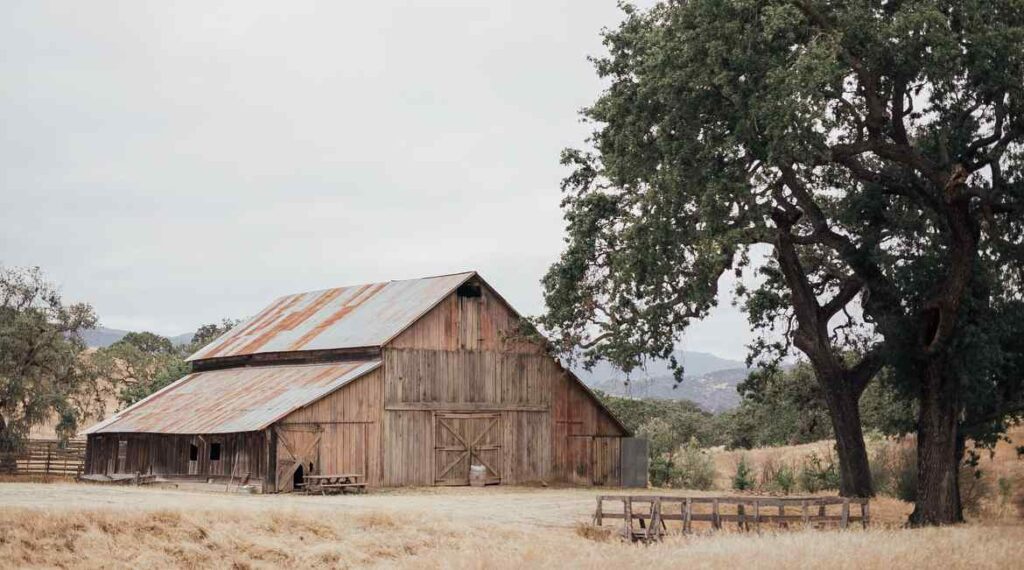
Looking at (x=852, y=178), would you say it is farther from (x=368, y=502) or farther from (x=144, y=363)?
(x=144, y=363)

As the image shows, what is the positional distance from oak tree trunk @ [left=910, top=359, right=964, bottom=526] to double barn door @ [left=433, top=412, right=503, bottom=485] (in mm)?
18843

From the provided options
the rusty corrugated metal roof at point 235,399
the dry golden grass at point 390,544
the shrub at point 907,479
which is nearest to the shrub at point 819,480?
the shrub at point 907,479

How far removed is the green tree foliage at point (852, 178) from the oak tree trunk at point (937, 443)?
54 millimetres

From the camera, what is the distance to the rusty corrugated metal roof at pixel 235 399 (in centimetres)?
4550

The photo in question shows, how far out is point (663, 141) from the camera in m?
32.8

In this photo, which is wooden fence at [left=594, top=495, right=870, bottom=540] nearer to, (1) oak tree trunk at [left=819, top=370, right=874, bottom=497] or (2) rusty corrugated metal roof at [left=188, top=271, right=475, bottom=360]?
(1) oak tree trunk at [left=819, top=370, right=874, bottom=497]

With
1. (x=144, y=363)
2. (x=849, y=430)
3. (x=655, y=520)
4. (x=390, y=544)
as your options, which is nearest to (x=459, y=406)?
(x=849, y=430)

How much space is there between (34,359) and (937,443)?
43316 mm

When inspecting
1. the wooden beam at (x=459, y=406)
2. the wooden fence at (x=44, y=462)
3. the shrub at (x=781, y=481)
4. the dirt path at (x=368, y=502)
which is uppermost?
the wooden beam at (x=459, y=406)

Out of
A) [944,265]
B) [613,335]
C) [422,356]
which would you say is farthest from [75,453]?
[944,265]

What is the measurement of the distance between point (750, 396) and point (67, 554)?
2492cm

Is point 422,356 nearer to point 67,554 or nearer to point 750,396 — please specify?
point 750,396

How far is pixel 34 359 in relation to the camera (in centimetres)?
6003

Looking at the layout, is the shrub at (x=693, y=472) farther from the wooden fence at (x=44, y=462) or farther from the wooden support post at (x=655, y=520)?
the wooden fence at (x=44, y=462)
